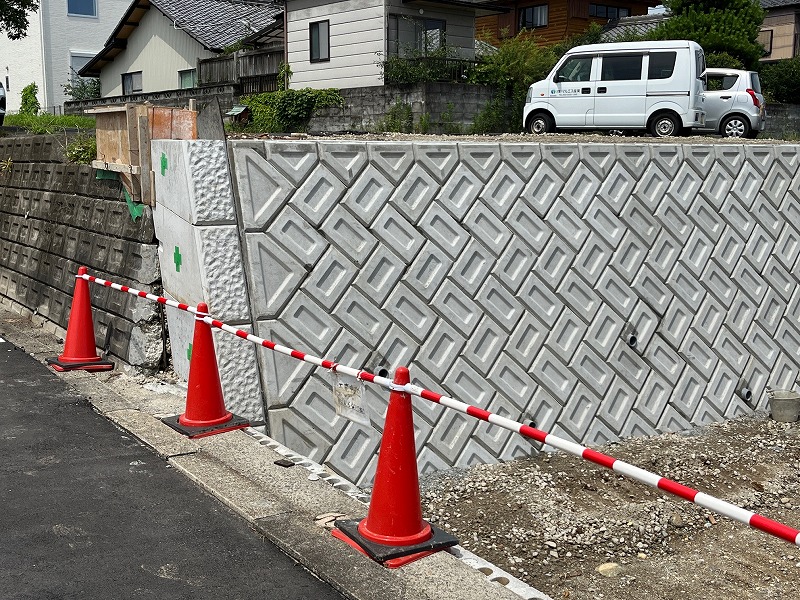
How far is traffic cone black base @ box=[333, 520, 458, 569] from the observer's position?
13.6 ft

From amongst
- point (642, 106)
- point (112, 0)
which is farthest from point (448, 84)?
point (112, 0)

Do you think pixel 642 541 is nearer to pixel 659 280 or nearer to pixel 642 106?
pixel 659 280

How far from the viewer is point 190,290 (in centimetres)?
712

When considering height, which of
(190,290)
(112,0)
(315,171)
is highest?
(112,0)

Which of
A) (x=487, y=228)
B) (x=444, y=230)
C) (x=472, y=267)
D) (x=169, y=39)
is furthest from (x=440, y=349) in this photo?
(x=169, y=39)

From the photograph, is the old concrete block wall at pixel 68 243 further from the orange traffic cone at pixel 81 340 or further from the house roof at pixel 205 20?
the house roof at pixel 205 20

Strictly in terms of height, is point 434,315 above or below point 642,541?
above

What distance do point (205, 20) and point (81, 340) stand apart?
79.7 feet

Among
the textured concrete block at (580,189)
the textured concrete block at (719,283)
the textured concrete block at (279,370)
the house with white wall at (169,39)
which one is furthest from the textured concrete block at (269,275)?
the house with white wall at (169,39)

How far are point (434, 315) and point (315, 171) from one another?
176 cm

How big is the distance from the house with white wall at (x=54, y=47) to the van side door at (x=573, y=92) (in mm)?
24817

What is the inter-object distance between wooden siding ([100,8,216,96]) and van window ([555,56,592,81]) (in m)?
15.4

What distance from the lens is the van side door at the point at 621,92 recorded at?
15.9 m

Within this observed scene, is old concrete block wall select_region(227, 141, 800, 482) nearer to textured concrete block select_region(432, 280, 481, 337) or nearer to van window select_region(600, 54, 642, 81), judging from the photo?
textured concrete block select_region(432, 280, 481, 337)
